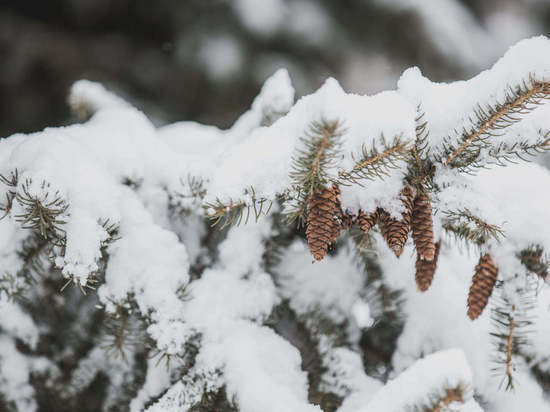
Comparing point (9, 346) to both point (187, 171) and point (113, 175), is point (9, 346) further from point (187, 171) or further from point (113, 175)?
point (187, 171)

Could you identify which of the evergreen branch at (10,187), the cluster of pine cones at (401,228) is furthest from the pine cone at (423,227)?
the evergreen branch at (10,187)

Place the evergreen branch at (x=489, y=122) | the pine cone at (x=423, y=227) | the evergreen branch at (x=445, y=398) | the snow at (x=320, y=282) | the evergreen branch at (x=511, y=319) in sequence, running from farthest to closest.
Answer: the snow at (x=320, y=282)
the evergreen branch at (x=511, y=319)
the pine cone at (x=423, y=227)
the evergreen branch at (x=489, y=122)
the evergreen branch at (x=445, y=398)

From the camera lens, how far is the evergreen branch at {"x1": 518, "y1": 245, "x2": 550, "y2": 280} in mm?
926

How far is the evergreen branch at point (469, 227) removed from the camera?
33.6 inches

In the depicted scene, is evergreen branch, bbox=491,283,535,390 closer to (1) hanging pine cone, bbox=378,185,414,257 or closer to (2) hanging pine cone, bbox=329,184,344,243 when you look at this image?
(1) hanging pine cone, bbox=378,185,414,257

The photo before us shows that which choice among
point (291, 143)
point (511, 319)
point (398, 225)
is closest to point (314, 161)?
point (291, 143)

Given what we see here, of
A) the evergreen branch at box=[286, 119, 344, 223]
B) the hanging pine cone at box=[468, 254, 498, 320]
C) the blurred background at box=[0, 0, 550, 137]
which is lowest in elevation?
the hanging pine cone at box=[468, 254, 498, 320]

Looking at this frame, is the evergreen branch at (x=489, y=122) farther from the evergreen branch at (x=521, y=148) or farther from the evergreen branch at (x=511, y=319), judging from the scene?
the evergreen branch at (x=511, y=319)

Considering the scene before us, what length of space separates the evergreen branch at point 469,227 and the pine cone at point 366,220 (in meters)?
0.17

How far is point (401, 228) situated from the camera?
0.81m

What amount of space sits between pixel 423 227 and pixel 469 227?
12 centimetres

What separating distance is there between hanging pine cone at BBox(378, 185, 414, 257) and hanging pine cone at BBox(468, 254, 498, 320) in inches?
9.0

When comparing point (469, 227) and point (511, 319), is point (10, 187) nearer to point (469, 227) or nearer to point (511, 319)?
point (469, 227)

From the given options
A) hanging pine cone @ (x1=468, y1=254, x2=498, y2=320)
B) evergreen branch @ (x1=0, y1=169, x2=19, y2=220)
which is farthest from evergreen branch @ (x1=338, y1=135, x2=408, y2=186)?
evergreen branch @ (x1=0, y1=169, x2=19, y2=220)
